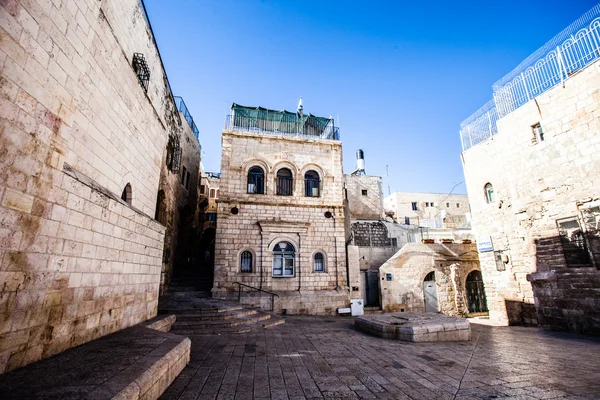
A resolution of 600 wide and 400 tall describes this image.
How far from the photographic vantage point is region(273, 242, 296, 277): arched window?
43.4 ft

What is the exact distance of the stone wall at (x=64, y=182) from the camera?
115 inches

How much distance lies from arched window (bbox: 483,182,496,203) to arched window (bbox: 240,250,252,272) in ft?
37.1

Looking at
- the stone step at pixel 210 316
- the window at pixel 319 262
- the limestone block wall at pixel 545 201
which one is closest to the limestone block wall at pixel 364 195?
the window at pixel 319 262

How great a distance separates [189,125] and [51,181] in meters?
14.4

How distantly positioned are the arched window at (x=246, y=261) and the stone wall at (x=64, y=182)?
254 inches

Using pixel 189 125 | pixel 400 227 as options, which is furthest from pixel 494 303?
pixel 189 125

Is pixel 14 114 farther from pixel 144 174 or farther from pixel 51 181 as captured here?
pixel 144 174

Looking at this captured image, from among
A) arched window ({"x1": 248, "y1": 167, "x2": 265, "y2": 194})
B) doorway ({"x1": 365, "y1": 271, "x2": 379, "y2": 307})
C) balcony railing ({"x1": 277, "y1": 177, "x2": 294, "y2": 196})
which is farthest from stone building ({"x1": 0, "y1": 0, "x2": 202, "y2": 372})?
doorway ({"x1": 365, "y1": 271, "x2": 379, "y2": 307})

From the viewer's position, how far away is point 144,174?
24.2 ft

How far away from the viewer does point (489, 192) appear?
12.3 m

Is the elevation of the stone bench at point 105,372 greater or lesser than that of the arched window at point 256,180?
lesser

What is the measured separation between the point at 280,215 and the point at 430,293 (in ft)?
32.5

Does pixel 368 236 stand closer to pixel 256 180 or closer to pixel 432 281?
pixel 432 281

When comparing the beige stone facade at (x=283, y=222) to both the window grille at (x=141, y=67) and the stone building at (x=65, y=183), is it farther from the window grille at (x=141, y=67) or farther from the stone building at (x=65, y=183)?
the stone building at (x=65, y=183)
